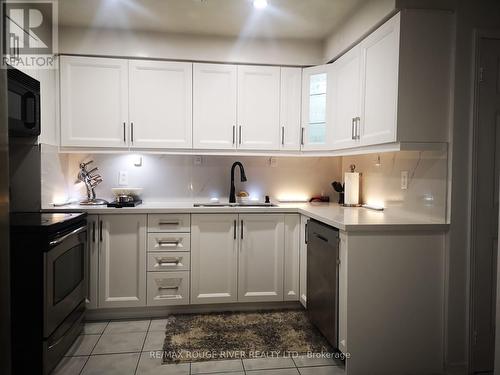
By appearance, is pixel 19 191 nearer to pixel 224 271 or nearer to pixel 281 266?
pixel 224 271

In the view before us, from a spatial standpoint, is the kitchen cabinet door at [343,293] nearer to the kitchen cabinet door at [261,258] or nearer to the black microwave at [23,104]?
the kitchen cabinet door at [261,258]

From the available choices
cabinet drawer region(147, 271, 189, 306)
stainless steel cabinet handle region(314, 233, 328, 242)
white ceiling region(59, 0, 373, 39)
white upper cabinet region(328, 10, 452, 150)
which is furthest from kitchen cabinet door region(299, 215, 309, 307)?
white ceiling region(59, 0, 373, 39)

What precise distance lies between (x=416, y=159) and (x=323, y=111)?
1039 mm

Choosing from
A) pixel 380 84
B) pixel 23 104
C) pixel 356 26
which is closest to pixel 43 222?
pixel 23 104

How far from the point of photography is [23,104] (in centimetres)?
226

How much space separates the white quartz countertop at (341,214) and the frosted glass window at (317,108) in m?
0.65

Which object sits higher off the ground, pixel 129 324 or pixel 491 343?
pixel 491 343

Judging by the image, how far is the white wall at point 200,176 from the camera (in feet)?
10.9

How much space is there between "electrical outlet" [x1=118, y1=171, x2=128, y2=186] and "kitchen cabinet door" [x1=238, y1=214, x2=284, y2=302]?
1.19 metres

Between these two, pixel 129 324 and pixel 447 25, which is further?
pixel 129 324

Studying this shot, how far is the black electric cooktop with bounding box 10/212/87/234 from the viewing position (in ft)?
6.58

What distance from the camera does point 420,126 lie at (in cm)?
215

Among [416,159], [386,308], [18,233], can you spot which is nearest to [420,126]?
[416,159]

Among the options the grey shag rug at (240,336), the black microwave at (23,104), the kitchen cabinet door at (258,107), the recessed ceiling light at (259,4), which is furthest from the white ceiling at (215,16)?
the grey shag rug at (240,336)
